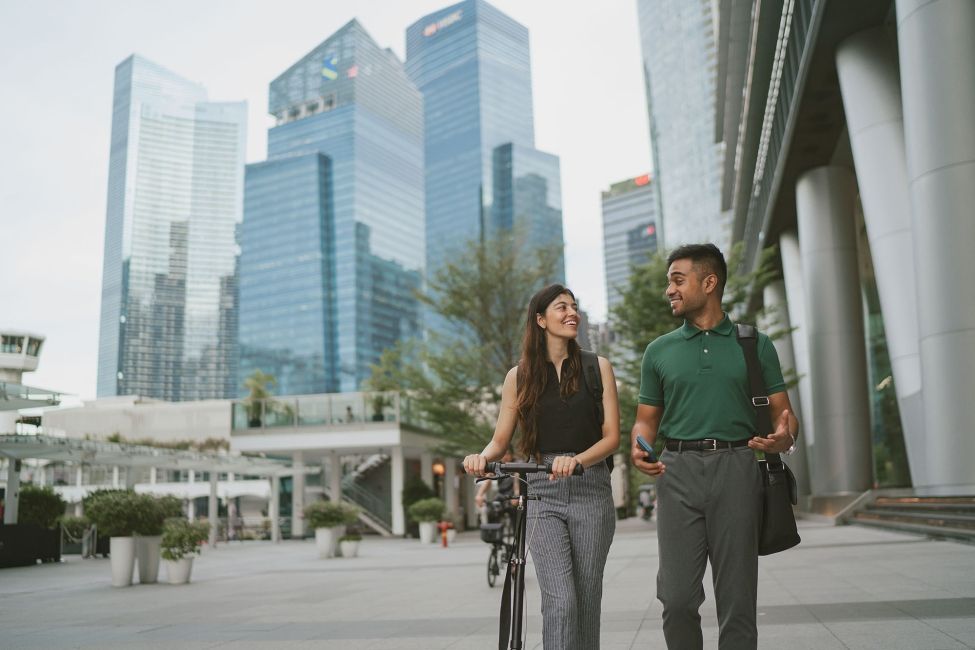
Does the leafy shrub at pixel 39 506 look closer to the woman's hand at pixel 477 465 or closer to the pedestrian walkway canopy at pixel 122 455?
the pedestrian walkway canopy at pixel 122 455

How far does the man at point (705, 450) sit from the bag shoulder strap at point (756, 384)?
0.08 ft

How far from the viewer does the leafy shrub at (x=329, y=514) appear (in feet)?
74.1

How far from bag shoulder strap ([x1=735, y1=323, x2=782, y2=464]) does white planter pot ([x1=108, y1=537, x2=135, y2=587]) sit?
13293mm

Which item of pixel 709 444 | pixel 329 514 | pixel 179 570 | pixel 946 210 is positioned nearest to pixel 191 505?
pixel 329 514

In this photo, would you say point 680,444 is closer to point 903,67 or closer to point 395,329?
point 903,67

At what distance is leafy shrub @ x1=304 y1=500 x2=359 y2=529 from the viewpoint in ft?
74.1

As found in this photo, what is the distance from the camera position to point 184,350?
19525 centimetres

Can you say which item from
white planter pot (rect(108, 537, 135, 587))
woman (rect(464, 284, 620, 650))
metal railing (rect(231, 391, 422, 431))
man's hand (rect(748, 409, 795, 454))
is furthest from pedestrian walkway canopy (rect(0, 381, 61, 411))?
man's hand (rect(748, 409, 795, 454))

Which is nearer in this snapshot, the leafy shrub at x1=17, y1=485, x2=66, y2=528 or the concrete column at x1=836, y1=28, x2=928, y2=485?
the concrete column at x1=836, y1=28, x2=928, y2=485

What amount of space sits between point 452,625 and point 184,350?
A: 19962 cm

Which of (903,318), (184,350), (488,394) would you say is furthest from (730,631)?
(184,350)

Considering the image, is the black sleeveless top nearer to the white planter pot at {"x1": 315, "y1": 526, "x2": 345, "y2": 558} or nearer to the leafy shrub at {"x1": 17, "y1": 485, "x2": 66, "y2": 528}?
the white planter pot at {"x1": 315, "y1": 526, "x2": 345, "y2": 558}

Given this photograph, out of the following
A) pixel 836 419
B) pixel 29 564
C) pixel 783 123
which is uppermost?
pixel 783 123

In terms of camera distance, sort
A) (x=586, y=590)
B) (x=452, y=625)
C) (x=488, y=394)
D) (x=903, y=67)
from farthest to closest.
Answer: (x=488, y=394)
(x=903, y=67)
(x=452, y=625)
(x=586, y=590)
